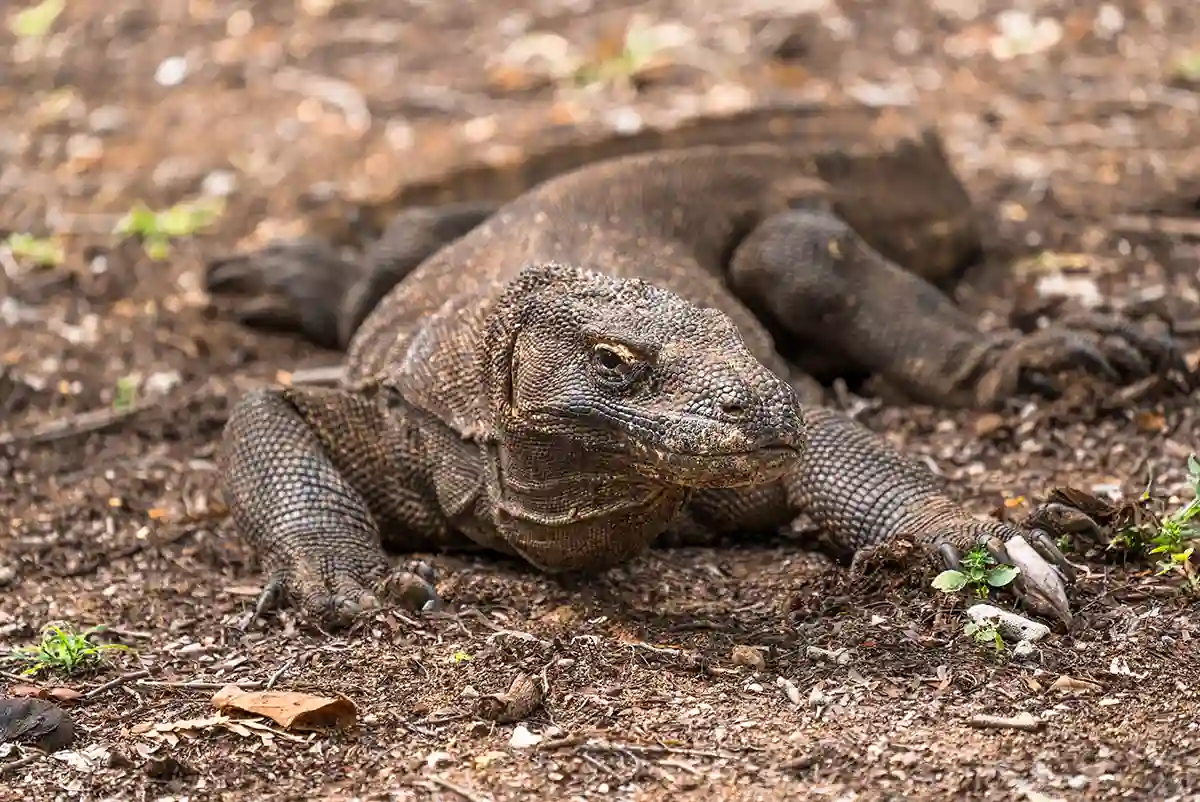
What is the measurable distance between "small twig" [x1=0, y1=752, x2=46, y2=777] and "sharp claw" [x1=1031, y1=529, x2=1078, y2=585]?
2.58 meters

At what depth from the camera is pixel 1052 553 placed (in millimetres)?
4492

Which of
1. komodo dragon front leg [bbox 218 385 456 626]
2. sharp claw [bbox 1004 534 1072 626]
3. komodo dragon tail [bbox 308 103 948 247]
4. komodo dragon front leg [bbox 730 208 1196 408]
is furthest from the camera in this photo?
komodo dragon tail [bbox 308 103 948 247]

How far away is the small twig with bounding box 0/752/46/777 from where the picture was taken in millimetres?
3799

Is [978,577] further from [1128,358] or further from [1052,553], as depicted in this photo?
[1128,358]

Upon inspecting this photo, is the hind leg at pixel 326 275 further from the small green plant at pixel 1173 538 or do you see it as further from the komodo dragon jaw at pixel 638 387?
the small green plant at pixel 1173 538

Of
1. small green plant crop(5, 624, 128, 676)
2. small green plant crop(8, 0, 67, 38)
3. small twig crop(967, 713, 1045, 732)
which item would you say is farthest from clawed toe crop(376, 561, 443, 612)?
small green plant crop(8, 0, 67, 38)

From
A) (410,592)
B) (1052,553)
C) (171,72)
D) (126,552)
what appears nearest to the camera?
(1052,553)

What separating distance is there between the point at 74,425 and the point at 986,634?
386 centimetres

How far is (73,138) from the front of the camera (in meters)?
10.5

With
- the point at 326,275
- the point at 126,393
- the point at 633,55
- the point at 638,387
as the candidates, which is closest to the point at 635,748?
the point at 638,387

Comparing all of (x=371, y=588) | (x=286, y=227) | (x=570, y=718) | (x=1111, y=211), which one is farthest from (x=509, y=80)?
(x=570, y=718)

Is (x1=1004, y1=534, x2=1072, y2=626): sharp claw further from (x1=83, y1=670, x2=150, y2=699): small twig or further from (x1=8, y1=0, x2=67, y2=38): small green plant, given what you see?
(x1=8, y1=0, x2=67, y2=38): small green plant

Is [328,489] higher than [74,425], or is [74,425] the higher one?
[328,489]

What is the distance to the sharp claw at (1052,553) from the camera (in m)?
4.45
